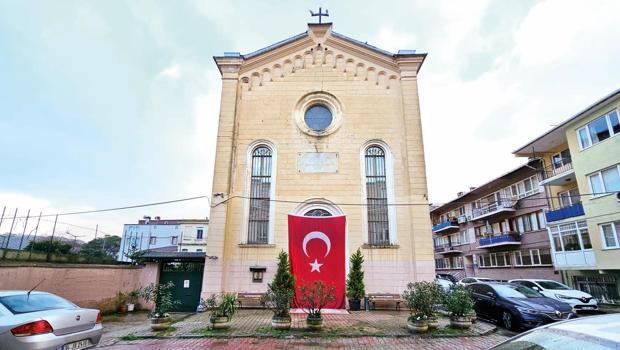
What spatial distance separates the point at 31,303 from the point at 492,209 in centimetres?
2863

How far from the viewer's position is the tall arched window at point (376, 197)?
1373cm

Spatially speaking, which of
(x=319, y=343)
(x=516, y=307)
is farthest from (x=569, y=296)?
(x=319, y=343)

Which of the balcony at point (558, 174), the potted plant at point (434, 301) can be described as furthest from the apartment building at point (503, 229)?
the potted plant at point (434, 301)

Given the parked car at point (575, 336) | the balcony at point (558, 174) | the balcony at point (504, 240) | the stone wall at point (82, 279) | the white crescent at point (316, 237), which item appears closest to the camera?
the parked car at point (575, 336)

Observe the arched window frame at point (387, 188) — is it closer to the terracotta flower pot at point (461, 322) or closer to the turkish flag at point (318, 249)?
the turkish flag at point (318, 249)

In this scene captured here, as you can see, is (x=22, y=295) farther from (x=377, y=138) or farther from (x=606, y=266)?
(x=606, y=266)

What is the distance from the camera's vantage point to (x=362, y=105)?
50.4 feet

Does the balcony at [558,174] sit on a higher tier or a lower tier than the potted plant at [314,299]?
higher

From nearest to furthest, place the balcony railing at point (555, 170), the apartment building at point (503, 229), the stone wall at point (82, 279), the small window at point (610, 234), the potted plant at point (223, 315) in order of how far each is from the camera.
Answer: the potted plant at point (223, 315) → the stone wall at point (82, 279) → the small window at point (610, 234) → the balcony railing at point (555, 170) → the apartment building at point (503, 229)

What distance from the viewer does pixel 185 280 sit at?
1379cm

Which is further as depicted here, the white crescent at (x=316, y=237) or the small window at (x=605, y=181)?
the small window at (x=605, y=181)

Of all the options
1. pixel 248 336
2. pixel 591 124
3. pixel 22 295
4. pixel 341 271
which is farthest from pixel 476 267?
pixel 22 295

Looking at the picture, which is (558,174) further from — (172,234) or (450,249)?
(172,234)

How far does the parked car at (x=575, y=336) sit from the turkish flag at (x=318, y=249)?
10.6 m
